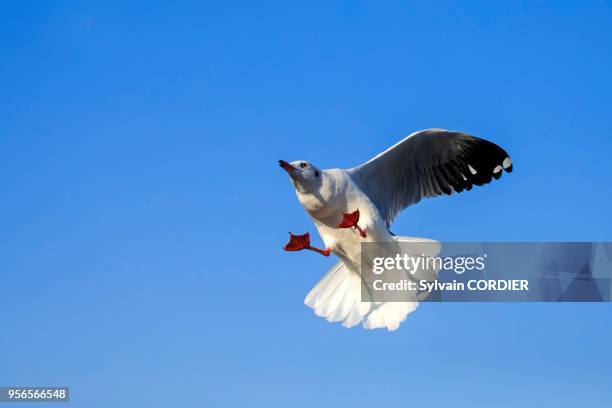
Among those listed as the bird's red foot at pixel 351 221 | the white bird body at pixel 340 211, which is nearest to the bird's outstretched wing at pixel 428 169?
the white bird body at pixel 340 211

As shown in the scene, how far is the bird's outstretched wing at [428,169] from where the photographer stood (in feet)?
28.4

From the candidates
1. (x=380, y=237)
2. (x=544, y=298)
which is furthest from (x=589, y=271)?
(x=380, y=237)

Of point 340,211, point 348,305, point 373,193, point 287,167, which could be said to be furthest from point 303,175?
point 348,305

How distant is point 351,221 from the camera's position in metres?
8.16

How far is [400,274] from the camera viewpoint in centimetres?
870

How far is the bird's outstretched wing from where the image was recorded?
8664 millimetres

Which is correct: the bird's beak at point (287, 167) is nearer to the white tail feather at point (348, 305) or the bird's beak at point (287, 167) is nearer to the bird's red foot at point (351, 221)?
the bird's red foot at point (351, 221)

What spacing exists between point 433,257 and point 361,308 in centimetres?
94

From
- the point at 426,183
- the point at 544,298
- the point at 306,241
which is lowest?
the point at 544,298

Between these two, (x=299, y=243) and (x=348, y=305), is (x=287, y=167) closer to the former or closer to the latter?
(x=299, y=243)

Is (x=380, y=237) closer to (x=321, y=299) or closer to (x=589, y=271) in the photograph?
(x=321, y=299)

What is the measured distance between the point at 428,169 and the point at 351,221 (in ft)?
4.01

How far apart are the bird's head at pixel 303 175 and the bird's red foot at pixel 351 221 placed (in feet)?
1.18

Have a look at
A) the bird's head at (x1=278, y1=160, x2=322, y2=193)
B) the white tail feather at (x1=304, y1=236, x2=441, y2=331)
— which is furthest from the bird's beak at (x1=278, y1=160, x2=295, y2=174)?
the white tail feather at (x1=304, y1=236, x2=441, y2=331)
